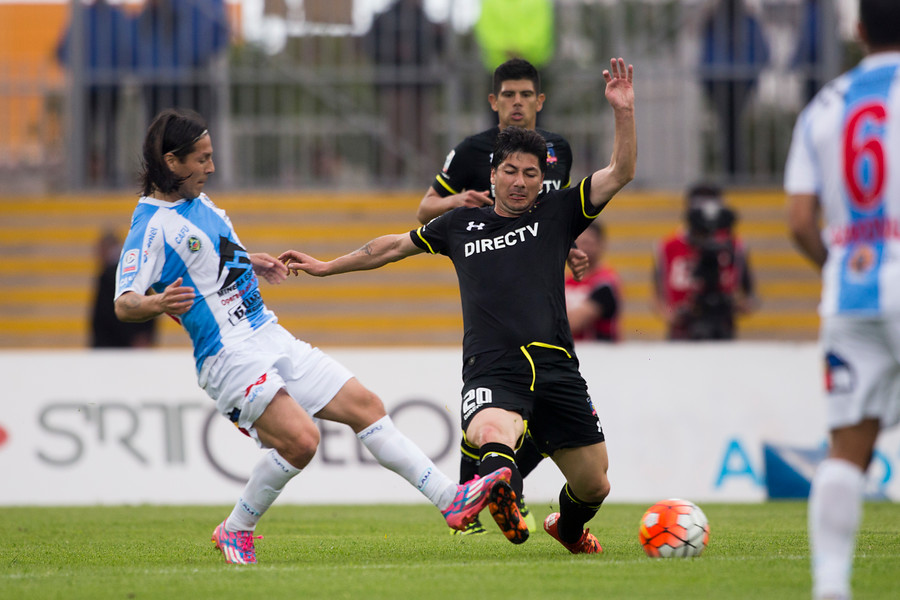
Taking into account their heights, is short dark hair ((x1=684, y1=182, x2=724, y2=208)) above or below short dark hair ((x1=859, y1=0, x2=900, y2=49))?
below

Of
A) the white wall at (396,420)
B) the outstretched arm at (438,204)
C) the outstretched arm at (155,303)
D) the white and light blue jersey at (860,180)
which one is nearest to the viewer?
the white and light blue jersey at (860,180)

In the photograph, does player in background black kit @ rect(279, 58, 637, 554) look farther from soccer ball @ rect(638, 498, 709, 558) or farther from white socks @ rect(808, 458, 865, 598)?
white socks @ rect(808, 458, 865, 598)

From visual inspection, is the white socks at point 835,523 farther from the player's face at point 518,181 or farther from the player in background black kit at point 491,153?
the player in background black kit at point 491,153

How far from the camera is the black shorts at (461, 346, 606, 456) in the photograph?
634 centimetres

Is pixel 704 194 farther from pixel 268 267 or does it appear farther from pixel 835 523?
pixel 835 523

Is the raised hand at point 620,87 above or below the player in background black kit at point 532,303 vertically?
above

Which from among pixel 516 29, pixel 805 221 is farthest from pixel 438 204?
pixel 516 29

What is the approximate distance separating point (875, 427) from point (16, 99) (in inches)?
528

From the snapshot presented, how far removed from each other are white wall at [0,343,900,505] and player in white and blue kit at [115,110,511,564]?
4870 millimetres

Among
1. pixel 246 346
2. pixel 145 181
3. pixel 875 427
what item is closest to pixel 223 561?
pixel 246 346

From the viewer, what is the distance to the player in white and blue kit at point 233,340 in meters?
6.36

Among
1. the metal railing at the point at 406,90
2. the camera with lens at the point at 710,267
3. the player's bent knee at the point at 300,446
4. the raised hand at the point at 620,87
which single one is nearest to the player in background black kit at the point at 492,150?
the raised hand at the point at 620,87

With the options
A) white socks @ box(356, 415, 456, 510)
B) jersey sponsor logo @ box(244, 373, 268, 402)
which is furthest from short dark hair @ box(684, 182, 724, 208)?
jersey sponsor logo @ box(244, 373, 268, 402)

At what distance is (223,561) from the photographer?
6.53 metres
